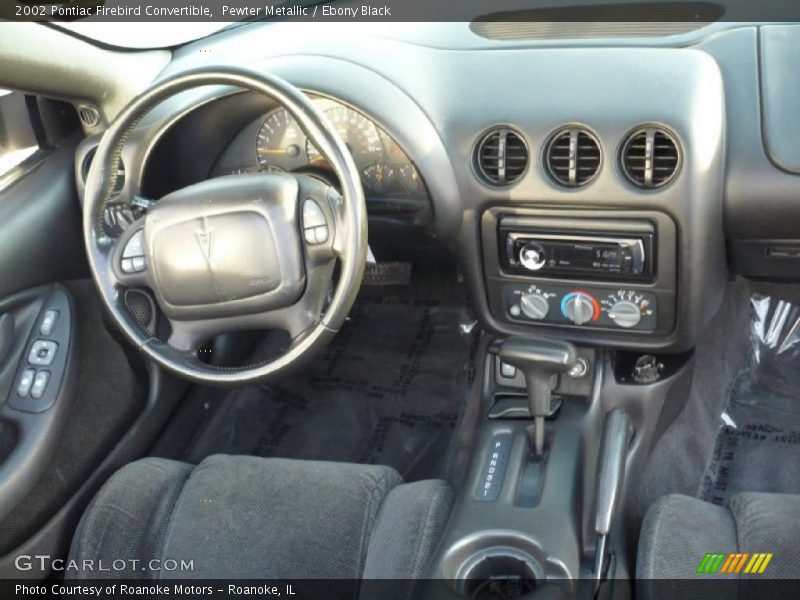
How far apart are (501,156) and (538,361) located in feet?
1.21

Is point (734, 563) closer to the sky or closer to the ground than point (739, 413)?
closer to the sky

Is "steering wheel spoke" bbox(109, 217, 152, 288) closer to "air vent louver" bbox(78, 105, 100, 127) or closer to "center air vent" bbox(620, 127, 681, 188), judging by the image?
"air vent louver" bbox(78, 105, 100, 127)

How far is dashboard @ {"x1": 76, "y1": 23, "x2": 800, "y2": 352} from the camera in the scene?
1539 mm

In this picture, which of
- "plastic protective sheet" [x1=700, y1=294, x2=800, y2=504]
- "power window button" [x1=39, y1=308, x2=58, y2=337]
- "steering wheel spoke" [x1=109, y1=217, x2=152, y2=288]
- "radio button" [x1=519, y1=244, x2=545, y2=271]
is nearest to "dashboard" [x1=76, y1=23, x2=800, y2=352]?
"radio button" [x1=519, y1=244, x2=545, y2=271]

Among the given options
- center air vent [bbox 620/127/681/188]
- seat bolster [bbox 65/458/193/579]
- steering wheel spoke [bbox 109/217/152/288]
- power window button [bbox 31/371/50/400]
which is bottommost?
seat bolster [bbox 65/458/193/579]

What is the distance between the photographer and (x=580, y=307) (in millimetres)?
1719

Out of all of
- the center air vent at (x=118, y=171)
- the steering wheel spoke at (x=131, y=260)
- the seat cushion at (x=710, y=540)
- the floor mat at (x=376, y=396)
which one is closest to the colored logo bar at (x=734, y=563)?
the seat cushion at (x=710, y=540)

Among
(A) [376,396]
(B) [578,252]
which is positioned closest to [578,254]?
(B) [578,252]

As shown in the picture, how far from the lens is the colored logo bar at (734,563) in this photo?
135 centimetres

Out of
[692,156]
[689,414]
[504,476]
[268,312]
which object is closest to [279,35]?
[268,312]

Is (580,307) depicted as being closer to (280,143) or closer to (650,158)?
(650,158)

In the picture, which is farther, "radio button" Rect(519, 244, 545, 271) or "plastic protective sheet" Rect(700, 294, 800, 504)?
"plastic protective sheet" Rect(700, 294, 800, 504)

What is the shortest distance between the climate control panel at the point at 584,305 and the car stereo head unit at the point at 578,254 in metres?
0.04

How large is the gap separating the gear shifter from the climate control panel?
0.52ft
